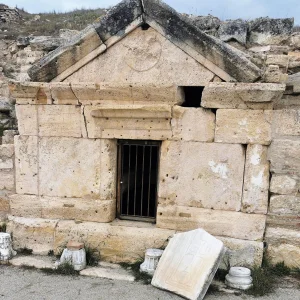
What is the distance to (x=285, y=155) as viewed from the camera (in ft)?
14.1

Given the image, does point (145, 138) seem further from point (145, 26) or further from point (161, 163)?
point (145, 26)

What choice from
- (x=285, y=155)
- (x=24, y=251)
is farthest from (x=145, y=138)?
(x=24, y=251)

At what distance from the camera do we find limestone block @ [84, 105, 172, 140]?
14.5 feet

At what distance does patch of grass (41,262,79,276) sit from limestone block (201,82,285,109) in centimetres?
261

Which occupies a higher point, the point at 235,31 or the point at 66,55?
the point at 235,31

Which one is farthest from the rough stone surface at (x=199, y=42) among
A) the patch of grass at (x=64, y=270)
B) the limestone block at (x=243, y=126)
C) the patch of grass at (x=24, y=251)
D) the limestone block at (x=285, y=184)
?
the patch of grass at (x=24, y=251)

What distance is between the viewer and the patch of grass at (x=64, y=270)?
173 inches

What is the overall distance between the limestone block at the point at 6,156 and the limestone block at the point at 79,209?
2.33 ft

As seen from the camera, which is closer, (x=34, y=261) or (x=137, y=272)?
(x=137, y=272)

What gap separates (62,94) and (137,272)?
2.49 metres

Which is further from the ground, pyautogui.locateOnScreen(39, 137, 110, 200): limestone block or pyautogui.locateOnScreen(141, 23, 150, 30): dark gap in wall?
pyautogui.locateOnScreen(141, 23, 150, 30): dark gap in wall

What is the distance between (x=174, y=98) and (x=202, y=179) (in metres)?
1.08

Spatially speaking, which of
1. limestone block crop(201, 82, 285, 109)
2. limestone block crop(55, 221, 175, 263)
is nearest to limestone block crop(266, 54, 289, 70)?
limestone block crop(201, 82, 285, 109)

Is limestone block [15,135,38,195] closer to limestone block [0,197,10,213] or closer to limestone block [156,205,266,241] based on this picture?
limestone block [0,197,10,213]
